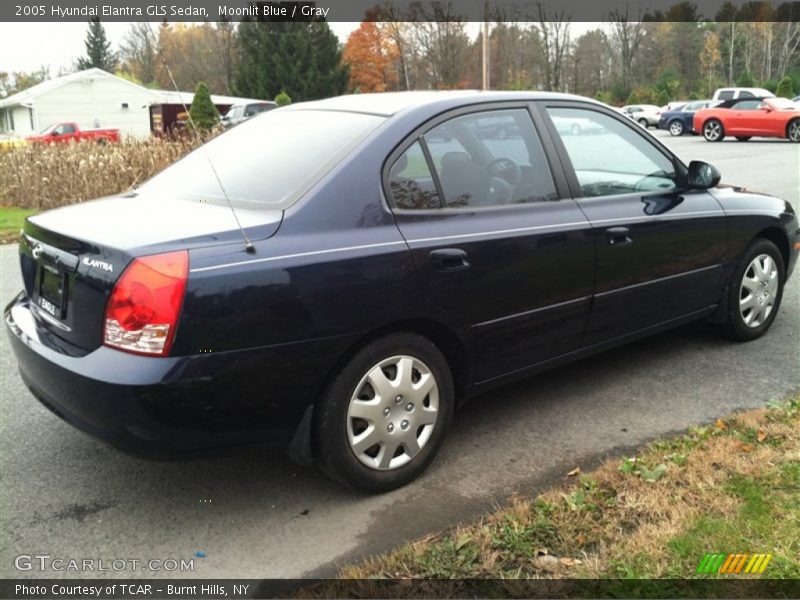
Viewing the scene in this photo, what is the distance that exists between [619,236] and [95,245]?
8.42ft

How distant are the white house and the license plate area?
2227 inches

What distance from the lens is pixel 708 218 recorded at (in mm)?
4547

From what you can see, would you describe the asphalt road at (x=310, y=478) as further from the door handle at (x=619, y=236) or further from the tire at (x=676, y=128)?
the tire at (x=676, y=128)

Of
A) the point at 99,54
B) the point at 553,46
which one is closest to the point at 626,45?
the point at 553,46

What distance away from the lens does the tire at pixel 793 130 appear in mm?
25266

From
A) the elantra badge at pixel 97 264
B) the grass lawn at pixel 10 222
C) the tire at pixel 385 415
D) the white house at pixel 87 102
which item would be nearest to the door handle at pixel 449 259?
the tire at pixel 385 415

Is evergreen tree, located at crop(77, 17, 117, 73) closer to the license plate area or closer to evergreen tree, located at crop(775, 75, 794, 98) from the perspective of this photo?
evergreen tree, located at crop(775, 75, 794, 98)

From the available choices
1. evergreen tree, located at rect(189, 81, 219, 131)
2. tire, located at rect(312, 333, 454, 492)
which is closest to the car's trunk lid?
tire, located at rect(312, 333, 454, 492)

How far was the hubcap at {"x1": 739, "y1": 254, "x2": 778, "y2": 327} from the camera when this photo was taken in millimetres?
4988

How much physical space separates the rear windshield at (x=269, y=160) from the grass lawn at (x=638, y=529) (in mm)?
1490

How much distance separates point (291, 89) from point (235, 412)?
5114 cm

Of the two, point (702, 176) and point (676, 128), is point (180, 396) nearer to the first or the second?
point (702, 176)

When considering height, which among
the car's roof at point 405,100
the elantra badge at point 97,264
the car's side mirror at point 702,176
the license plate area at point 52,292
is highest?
the car's roof at point 405,100

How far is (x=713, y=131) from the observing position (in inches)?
1084
